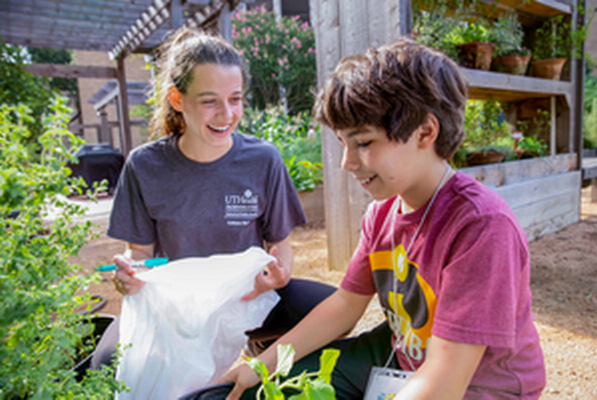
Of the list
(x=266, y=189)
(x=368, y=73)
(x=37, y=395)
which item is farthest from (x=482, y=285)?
(x=266, y=189)

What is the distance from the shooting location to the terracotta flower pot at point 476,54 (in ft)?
10.2

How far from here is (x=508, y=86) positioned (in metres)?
3.25

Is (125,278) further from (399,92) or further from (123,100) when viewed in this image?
(123,100)

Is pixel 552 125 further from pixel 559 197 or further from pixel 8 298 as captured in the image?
pixel 8 298

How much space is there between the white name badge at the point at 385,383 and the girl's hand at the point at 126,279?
2.30ft

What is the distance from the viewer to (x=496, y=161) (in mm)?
3373

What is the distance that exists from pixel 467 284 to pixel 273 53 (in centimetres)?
1190

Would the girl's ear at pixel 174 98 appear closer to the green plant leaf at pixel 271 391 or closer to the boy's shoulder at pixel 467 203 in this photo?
the boy's shoulder at pixel 467 203

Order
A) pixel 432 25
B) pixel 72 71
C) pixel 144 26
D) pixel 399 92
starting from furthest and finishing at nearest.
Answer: pixel 72 71, pixel 144 26, pixel 432 25, pixel 399 92

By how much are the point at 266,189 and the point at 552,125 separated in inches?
151

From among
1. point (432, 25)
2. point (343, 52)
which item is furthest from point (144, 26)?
point (432, 25)

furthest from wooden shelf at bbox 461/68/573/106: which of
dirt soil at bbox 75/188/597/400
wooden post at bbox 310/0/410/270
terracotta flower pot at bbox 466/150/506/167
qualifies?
dirt soil at bbox 75/188/597/400

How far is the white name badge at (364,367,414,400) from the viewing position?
41.2 inches

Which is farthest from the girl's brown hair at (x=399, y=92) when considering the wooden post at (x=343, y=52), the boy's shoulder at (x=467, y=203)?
the wooden post at (x=343, y=52)
